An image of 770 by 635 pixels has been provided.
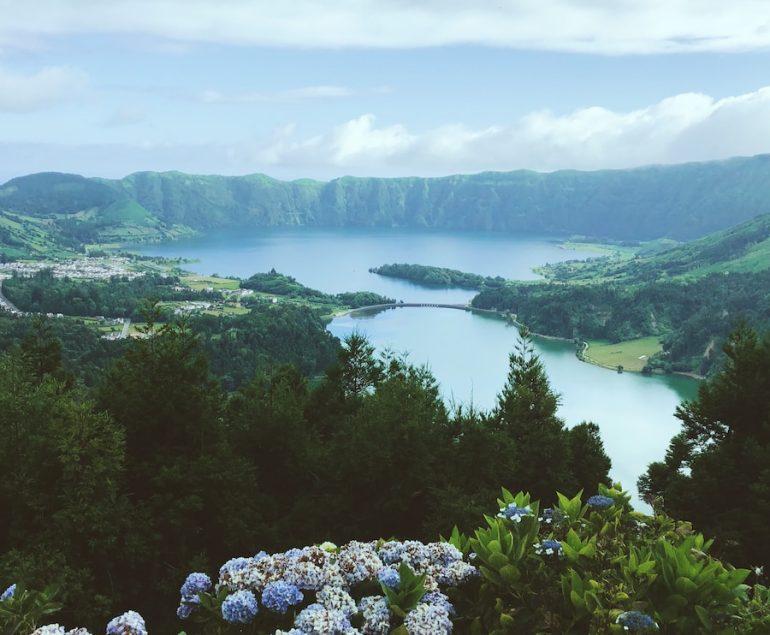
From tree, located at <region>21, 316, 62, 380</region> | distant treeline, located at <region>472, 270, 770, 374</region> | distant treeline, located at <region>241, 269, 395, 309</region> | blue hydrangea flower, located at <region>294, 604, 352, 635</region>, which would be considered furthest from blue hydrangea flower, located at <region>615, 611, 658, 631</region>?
distant treeline, located at <region>241, 269, 395, 309</region>

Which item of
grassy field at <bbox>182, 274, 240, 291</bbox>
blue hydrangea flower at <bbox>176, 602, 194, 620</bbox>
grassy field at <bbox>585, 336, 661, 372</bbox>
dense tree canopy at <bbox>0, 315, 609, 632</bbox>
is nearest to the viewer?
blue hydrangea flower at <bbox>176, 602, 194, 620</bbox>

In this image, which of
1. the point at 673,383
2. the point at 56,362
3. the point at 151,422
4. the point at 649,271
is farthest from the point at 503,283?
the point at 151,422

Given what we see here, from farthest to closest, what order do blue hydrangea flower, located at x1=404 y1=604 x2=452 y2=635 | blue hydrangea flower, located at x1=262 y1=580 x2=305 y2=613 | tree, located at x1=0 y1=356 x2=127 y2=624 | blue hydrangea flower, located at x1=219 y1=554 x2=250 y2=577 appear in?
tree, located at x1=0 y1=356 x2=127 y2=624, blue hydrangea flower, located at x1=219 y1=554 x2=250 y2=577, blue hydrangea flower, located at x1=262 y1=580 x2=305 y2=613, blue hydrangea flower, located at x1=404 y1=604 x2=452 y2=635

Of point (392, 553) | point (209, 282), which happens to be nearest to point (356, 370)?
point (392, 553)

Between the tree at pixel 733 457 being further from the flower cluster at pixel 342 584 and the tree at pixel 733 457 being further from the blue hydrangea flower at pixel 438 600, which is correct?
the blue hydrangea flower at pixel 438 600

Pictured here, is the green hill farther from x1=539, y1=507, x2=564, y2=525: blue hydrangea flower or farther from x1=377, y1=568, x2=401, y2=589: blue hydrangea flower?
x1=377, y1=568, x2=401, y2=589: blue hydrangea flower

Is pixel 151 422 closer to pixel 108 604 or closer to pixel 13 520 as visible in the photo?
pixel 13 520
